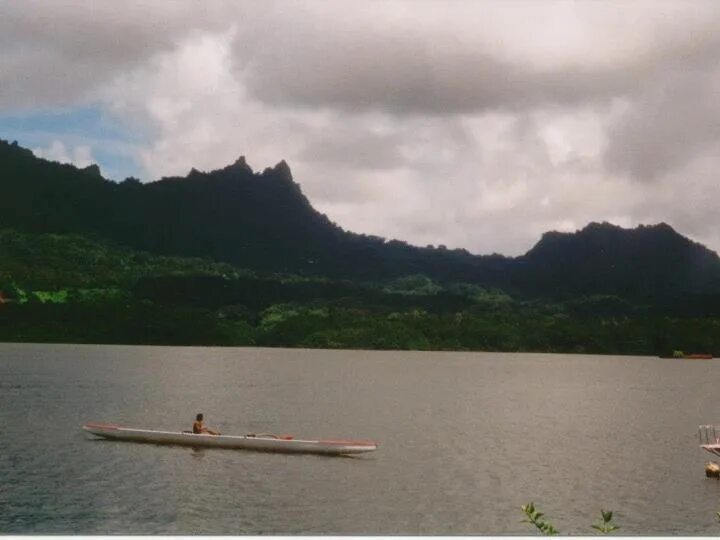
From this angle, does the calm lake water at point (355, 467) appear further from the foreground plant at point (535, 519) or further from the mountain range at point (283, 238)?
the foreground plant at point (535, 519)

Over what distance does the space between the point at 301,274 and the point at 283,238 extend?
3826 mm

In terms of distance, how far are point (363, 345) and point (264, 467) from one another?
2727 inches

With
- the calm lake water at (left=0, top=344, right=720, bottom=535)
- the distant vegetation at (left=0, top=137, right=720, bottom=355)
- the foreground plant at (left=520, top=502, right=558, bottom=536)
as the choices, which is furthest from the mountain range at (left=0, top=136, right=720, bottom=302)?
Answer: the foreground plant at (left=520, top=502, right=558, bottom=536)

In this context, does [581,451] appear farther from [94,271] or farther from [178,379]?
[94,271]

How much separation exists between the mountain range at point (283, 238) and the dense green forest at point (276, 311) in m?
1.39

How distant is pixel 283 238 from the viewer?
55.5 meters

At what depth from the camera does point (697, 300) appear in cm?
3409

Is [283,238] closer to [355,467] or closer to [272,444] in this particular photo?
[272,444]

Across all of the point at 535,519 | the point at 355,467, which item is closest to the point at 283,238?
the point at 355,467

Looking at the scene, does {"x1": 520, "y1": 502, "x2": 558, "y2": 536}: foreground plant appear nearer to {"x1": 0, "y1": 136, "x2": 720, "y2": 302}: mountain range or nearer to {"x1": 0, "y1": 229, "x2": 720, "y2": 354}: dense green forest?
{"x1": 0, "y1": 136, "x2": 720, "y2": 302}: mountain range

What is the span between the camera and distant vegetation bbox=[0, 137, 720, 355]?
37.8m

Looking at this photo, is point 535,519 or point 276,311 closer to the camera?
point 535,519

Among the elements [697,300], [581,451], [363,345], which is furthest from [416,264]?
[363,345]

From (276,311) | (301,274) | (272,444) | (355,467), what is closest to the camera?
(355,467)
